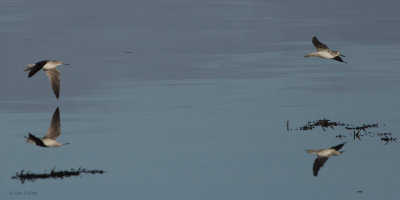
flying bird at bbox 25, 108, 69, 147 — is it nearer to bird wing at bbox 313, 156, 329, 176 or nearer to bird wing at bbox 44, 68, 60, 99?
bird wing at bbox 44, 68, 60, 99

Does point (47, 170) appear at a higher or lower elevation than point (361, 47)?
lower

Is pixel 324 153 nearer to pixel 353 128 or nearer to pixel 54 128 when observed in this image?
pixel 353 128

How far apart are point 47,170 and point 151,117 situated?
3650 millimetres

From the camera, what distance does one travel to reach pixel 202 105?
648 inches

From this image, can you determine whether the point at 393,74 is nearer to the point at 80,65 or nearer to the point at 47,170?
the point at 80,65

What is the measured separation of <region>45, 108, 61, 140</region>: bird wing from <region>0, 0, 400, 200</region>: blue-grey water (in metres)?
0.12

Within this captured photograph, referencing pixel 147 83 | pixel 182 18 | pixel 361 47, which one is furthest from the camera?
pixel 182 18

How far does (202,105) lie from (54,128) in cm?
269

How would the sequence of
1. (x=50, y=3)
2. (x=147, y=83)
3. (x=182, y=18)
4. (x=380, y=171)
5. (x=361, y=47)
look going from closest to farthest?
1. (x=380, y=171)
2. (x=147, y=83)
3. (x=361, y=47)
4. (x=182, y=18)
5. (x=50, y=3)

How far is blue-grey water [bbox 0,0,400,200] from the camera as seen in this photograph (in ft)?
37.9

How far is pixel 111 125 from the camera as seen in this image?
1502 cm

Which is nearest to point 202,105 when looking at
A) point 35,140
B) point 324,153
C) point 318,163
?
point 35,140

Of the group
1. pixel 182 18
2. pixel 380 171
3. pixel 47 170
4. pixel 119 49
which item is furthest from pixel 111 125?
pixel 182 18

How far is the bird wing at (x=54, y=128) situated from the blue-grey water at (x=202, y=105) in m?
0.12
